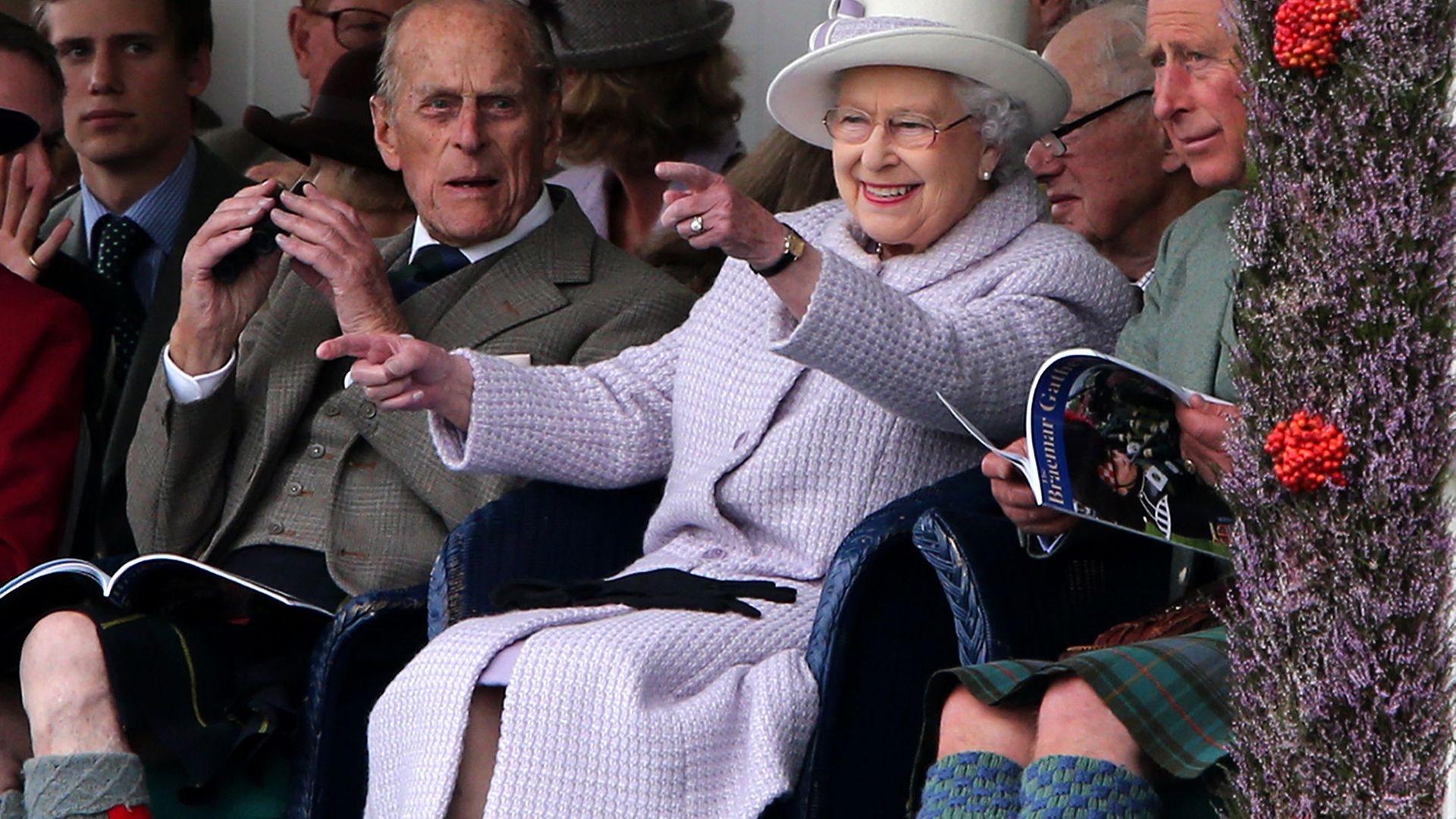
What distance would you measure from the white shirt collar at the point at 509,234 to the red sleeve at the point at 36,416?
0.66m

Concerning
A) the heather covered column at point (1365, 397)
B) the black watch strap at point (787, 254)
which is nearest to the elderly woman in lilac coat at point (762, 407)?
the black watch strap at point (787, 254)

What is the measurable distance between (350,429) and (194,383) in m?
0.29

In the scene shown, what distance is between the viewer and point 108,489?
171 inches

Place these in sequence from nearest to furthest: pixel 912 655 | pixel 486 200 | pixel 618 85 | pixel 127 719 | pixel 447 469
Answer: pixel 912 655, pixel 127 719, pixel 447 469, pixel 486 200, pixel 618 85

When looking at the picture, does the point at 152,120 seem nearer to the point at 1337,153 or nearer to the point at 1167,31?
the point at 1167,31

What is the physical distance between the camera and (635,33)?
5164mm

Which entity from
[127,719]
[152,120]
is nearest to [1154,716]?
[127,719]

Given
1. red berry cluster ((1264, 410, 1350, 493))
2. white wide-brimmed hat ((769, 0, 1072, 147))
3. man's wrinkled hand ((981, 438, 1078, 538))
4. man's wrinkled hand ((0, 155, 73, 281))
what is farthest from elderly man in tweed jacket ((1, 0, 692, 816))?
red berry cluster ((1264, 410, 1350, 493))

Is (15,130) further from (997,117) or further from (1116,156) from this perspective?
(1116,156)

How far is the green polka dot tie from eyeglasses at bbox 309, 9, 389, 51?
928mm

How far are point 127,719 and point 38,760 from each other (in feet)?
0.47

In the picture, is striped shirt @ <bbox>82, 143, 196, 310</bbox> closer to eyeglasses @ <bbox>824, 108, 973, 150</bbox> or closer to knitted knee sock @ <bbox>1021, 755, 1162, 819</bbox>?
eyeglasses @ <bbox>824, 108, 973, 150</bbox>

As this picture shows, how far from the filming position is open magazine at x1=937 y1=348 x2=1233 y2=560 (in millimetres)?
2721

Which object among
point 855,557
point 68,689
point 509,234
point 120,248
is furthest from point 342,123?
point 855,557
